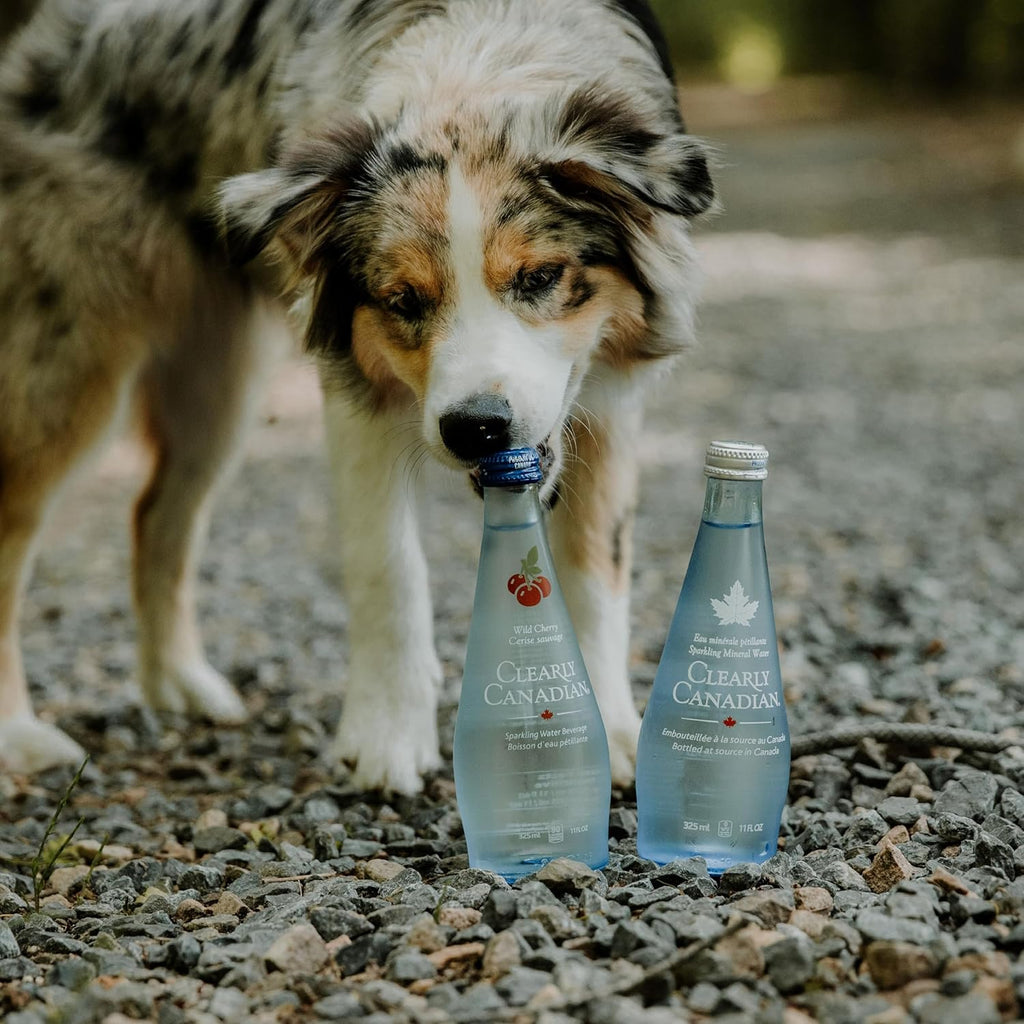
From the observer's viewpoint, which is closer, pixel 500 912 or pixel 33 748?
pixel 500 912

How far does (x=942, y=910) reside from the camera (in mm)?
1968

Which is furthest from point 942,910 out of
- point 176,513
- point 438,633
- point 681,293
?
point 176,513

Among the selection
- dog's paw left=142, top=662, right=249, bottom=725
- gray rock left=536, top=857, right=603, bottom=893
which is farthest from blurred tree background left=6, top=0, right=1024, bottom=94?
gray rock left=536, top=857, right=603, bottom=893

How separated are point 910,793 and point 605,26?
181 cm

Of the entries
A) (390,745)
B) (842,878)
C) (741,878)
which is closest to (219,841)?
(390,745)

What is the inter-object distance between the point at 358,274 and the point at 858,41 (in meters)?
30.1

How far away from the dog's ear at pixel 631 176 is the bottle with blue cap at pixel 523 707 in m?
0.82

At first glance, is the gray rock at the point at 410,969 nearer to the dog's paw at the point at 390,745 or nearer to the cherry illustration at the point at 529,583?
A: the cherry illustration at the point at 529,583

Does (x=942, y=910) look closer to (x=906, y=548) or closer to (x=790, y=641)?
(x=790, y=641)

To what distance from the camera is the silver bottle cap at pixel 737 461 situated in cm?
216

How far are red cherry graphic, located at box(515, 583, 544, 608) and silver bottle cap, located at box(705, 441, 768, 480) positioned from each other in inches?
13.4

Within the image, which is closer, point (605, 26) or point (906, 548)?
point (605, 26)

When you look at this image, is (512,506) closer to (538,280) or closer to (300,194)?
(538,280)

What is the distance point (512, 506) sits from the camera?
2230mm
